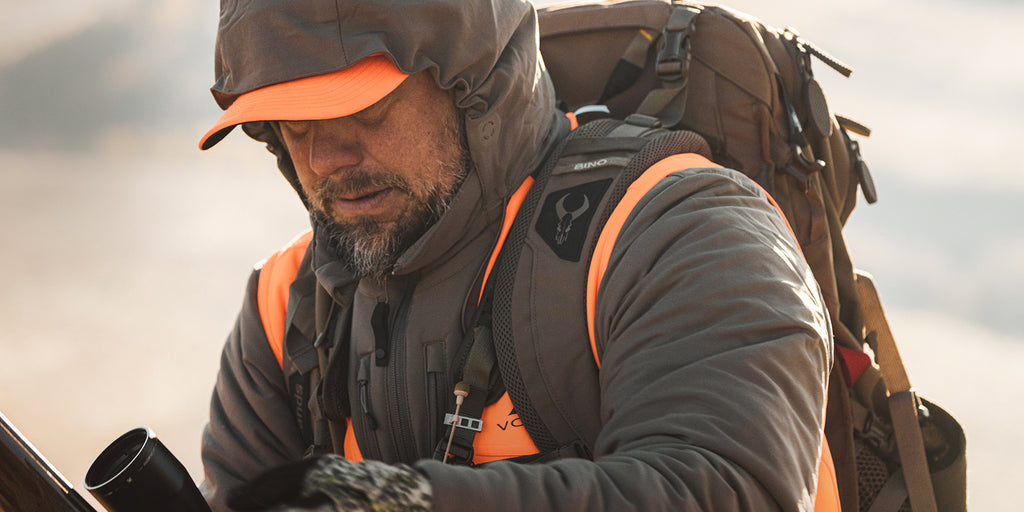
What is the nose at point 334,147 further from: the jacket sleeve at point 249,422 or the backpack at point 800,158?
the backpack at point 800,158

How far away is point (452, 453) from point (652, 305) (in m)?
0.54

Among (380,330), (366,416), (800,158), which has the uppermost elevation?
(800,158)

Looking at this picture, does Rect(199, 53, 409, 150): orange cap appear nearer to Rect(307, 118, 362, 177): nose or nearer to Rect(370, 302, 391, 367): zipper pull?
Rect(307, 118, 362, 177): nose

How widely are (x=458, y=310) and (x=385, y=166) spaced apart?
0.37 m

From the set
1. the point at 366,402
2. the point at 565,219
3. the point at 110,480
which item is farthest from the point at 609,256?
the point at 110,480

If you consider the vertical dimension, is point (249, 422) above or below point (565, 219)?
below

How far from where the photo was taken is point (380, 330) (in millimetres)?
2229

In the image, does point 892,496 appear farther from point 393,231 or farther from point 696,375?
point 393,231

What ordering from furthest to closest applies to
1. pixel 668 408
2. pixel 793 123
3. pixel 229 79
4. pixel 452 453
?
pixel 793 123, pixel 229 79, pixel 452 453, pixel 668 408

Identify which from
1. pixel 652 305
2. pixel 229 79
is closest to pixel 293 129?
pixel 229 79

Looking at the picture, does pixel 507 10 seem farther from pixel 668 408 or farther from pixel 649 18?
pixel 668 408

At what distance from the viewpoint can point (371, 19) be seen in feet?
6.81

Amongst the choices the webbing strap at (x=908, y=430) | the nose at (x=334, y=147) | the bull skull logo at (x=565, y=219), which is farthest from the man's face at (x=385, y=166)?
the webbing strap at (x=908, y=430)

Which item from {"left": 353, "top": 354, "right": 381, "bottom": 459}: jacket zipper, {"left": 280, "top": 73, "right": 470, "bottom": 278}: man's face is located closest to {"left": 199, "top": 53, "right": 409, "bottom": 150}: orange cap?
{"left": 280, "top": 73, "right": 470, "bottom": 278}: man's face
